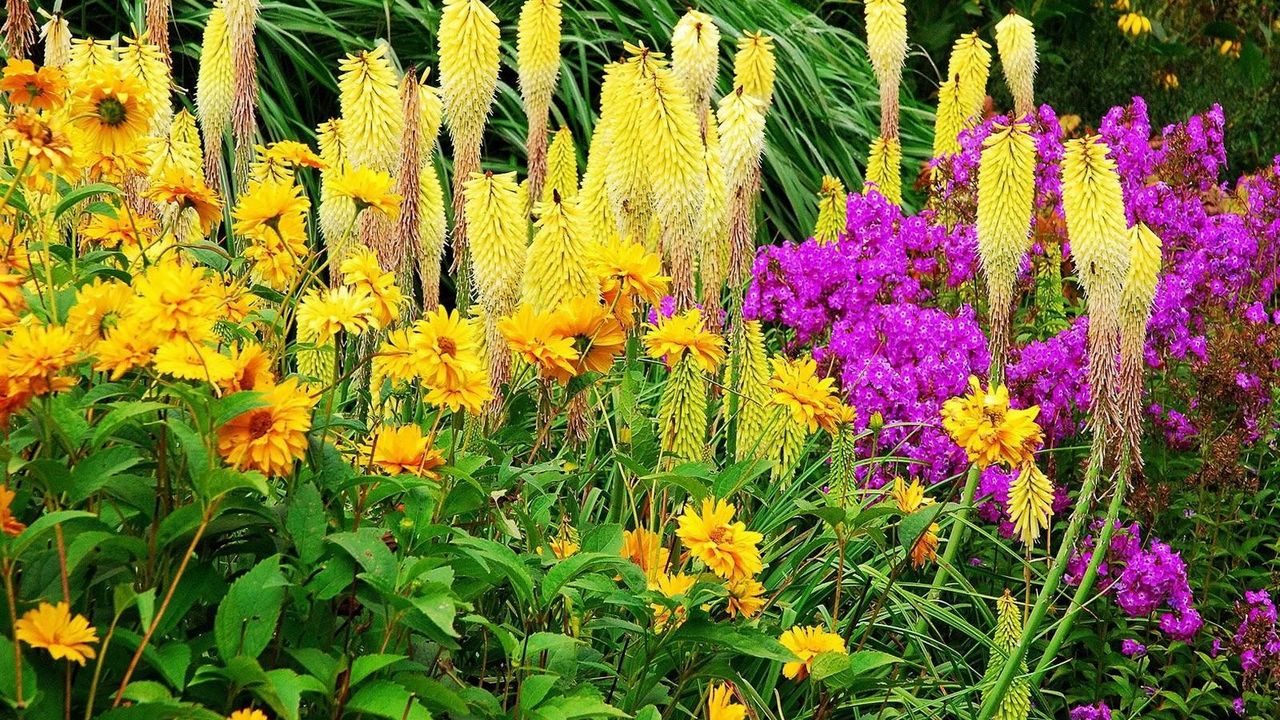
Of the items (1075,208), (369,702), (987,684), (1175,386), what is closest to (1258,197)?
(1175,386)

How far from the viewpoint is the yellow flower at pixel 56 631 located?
166 cm

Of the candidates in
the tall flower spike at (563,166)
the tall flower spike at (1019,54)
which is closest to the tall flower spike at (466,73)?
the tall flower spike at (563,166)

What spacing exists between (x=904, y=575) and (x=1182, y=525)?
3.11 feet

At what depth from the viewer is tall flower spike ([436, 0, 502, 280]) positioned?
3055mm

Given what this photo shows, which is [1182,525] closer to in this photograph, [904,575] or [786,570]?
[904,575]

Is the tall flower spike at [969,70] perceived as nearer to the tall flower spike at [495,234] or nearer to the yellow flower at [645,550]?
the tall flower spike at [495,234]

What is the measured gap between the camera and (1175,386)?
3984mm

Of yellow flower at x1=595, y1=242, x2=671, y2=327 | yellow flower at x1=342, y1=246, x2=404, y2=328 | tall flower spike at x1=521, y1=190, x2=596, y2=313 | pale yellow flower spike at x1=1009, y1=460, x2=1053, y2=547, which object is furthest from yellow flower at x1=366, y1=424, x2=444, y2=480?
pale yellow flower spike at x1=1009, y1=460, x2=1053, y2=547

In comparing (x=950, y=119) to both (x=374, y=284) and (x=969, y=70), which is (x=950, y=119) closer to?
(x=969, y=70)

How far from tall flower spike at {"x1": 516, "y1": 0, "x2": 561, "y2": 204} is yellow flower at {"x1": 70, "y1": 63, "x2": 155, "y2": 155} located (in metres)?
1.08

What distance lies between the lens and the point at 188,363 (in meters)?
1.82

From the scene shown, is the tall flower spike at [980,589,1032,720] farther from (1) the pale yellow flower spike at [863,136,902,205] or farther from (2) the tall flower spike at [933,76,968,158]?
(2) the tall flower spike at [933,76,968,158]

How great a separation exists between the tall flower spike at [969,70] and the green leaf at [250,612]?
3278 mm

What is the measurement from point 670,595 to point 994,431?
629mm
